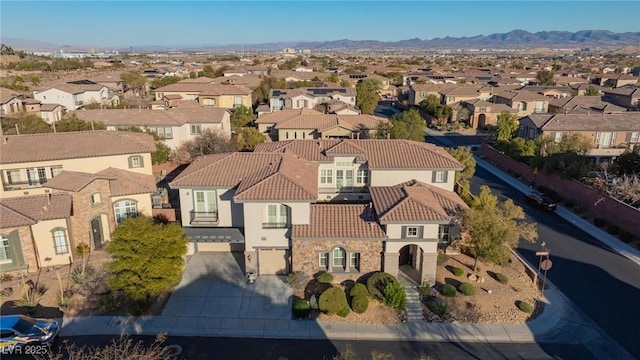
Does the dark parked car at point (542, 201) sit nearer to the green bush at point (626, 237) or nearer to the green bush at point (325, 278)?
the green bush at point (626, 237)

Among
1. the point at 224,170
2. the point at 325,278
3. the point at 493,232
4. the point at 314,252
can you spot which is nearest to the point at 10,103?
the point at 224,170

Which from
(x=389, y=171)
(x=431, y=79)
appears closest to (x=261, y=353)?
(x=389, y=171)

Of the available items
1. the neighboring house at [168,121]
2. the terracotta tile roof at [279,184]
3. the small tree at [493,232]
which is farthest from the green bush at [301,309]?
the neighboring house at [168,121]

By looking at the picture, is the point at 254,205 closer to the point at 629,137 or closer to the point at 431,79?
the point at 629,137

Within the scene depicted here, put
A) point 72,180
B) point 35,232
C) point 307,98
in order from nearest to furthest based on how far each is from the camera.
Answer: point 35,232, point 72,180, point 307,98

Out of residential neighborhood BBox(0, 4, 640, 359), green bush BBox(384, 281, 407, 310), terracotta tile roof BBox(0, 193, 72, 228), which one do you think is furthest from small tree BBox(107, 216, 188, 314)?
green bush BBox(384, 281, 407, 310)

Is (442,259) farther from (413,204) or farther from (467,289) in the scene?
(413,204)

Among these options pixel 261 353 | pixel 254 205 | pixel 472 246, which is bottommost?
pixel 261 353
